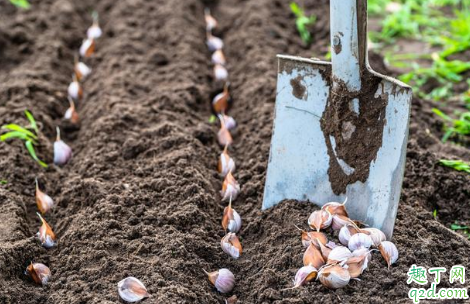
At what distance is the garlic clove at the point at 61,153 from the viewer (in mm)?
3320

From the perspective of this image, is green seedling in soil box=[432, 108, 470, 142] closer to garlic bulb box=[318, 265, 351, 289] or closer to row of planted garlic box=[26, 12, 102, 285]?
A: garlic bulb box=[318, 265, 351, 289]

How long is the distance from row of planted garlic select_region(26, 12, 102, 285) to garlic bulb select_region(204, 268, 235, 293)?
0.64 meters

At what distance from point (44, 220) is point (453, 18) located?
3.42 metres

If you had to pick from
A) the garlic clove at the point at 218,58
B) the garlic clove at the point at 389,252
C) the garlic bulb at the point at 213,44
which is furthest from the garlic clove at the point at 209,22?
the garlic clove at the point at 389,252

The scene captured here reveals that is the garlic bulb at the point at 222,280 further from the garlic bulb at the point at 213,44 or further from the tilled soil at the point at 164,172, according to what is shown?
the garlic bulb at the point at 213,44

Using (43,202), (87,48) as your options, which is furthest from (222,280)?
(87,48)

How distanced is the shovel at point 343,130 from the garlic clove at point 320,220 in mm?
144

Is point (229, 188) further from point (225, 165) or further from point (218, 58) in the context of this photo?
point (218, 58)

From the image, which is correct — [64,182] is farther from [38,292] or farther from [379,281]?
[379,281]

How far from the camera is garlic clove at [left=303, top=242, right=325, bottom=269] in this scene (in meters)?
2.37

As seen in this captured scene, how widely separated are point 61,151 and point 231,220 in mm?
1079

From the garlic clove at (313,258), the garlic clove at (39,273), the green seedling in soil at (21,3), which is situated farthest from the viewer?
the green seedling in soil at (21,3)

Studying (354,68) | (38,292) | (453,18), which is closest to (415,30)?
(453,18)

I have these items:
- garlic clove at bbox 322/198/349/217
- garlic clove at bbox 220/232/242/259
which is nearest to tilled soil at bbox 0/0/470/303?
garlic clove at bbox 220/232/242/259
